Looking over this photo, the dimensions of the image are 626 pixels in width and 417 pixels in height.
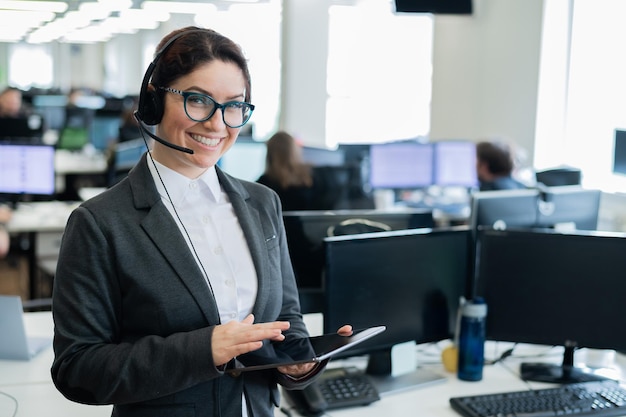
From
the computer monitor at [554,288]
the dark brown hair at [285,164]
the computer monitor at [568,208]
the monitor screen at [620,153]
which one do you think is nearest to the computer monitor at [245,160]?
the dark brown hair at [285,164]

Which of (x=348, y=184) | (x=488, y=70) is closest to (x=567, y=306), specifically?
(x=348, y=184)

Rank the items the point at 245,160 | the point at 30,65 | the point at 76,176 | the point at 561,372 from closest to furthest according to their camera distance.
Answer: the point at 561,372, the point at 245,160, the point at 76,176, the point at 30,65

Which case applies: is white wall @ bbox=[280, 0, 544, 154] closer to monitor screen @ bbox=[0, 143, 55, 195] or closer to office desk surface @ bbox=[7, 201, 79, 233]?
office desk surface @ bbox=[7, 201, 79, 233]

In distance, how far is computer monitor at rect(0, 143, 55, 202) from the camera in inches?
196

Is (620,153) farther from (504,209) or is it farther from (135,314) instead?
(135,314)

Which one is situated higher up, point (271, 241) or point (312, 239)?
point (271, 241)

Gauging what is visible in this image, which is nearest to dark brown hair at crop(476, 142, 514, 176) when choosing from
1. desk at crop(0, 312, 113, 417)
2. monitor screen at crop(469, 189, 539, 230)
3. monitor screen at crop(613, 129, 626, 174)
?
monitor screen at crop(613, 129, 626, 174)

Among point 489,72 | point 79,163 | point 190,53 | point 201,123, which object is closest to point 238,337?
point 201,123

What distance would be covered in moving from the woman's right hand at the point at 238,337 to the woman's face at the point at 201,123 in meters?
0.32

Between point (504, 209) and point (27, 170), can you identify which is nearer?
point (504, 209)

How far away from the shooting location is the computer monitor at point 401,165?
19.4 feet

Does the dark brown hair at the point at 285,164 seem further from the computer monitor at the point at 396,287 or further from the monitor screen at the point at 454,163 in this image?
the computer monitor at the point at 396,287

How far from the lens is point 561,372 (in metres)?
2.29

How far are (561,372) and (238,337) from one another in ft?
4.45
